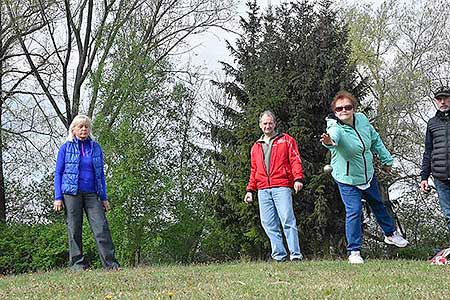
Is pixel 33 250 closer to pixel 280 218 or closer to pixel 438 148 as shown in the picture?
pixel 280 218

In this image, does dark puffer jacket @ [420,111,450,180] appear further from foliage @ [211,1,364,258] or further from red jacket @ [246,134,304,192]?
foliage @ [211,1,364,258]

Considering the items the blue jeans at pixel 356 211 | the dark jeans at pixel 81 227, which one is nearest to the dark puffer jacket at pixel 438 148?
the blue jeans at pixel 356 211

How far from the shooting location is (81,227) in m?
7.07

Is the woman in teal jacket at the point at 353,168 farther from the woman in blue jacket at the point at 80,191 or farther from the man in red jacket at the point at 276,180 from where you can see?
the woman in blue jacket at the point at 80,191

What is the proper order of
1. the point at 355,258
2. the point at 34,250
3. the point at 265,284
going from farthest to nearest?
the point at 34,250
the point at 355,258
the point at 265,284

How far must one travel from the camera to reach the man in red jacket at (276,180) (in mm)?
7004

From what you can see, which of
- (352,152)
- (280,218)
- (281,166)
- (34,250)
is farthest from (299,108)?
(34,250)

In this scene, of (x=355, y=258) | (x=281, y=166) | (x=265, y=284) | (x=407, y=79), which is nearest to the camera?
(x=265, y=284)

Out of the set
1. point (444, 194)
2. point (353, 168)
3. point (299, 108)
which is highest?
point (299, 108)

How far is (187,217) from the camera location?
471 inches

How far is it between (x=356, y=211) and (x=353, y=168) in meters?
0.44

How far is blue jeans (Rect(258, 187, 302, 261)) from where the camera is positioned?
692cm

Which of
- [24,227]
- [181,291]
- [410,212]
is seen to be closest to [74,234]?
[181,291]

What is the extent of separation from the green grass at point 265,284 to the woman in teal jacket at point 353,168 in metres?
0.54
